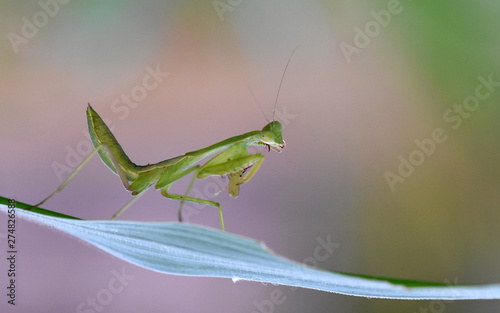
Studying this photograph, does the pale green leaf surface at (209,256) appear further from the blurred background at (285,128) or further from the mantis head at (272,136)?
the blurred background at (285,128)

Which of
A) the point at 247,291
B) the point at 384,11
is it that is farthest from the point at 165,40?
the point at 247,291

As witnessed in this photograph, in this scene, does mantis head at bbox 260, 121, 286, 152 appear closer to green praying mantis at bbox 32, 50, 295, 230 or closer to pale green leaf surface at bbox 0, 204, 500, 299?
green praying mantis at bbox 32, 50, 295, 230

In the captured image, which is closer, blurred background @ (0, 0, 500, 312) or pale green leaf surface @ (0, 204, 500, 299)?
pale green leaf surface @ (0, 204, 500, 299)

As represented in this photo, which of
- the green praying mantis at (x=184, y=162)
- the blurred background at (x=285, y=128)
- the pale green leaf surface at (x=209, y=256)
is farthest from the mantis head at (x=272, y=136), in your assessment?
the blurred background at (x=285, y=128)

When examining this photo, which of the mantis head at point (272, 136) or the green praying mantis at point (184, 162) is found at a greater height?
the green praying mantis at point (184, 162)

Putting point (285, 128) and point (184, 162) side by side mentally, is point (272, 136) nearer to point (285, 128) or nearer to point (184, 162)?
point (184, 162)

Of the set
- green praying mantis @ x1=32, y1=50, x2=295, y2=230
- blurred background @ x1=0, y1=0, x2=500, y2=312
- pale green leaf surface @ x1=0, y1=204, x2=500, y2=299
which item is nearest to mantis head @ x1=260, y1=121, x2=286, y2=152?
green praying mantis @ x1=32, y1=50, x2=295, y2=230
